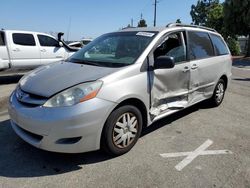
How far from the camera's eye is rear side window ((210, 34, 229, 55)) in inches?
235

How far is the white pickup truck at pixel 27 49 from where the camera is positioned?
9.45 metres

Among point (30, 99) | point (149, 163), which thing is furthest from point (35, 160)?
point (149, 163)

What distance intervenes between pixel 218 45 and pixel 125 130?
349 cm

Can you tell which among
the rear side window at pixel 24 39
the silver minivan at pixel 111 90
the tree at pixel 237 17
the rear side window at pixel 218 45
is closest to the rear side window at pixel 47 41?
the rear side window at pixel 24 39

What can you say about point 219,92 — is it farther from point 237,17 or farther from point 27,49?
point 237,17

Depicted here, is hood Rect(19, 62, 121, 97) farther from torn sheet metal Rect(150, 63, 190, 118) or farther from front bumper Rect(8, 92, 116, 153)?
torn sheet metal Rect(150, 63, 190, 118)

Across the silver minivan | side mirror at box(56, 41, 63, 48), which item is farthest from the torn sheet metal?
side mirror at box(56, 41, 63, 48)

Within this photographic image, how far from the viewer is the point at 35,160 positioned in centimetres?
361

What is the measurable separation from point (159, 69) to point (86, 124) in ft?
4.95

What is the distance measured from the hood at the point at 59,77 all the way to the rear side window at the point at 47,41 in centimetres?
666

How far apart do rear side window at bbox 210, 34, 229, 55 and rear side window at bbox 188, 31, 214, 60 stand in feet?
0.74

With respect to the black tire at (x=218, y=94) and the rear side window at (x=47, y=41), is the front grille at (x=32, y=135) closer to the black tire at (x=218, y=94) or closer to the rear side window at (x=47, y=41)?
the black tire at (x=218, y=94)

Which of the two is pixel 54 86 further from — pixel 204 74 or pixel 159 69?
pixel 204 74

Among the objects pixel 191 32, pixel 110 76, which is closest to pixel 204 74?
pixel 191 32
